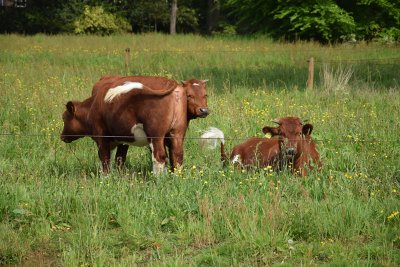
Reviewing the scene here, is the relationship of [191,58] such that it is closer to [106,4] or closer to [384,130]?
[384,130]

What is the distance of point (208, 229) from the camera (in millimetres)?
6547

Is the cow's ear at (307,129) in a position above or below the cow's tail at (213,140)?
above

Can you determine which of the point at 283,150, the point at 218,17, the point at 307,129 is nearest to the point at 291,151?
the point at 283,150

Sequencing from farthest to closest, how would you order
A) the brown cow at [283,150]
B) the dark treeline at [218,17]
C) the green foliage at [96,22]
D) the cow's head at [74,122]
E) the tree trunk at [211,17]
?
1. the tree trunk at [211,17]
2. the green foliage at [96,22]
3. the dark treeline at [218,17]
4. the cow's head at [74,122]
5. the brown cow at [283,150]

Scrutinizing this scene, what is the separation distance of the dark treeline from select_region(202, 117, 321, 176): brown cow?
19824 mm

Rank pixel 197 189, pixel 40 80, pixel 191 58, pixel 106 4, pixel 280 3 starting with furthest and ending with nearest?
1. pixel 106 4
2. pixel 280 3
3. pixel 191 58
4. pixel 40 80
5. pixel 197 189

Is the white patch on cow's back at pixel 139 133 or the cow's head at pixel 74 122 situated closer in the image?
the white patch on cow's back at pixel 139 133

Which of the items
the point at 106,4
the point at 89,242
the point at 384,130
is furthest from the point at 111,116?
the point at 106,4

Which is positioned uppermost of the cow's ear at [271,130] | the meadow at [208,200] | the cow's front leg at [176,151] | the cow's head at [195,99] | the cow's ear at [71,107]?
the cow's head at [195,99]

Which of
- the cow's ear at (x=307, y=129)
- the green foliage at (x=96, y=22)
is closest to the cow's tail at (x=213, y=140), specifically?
the cow's ear at (x=307, y=129)

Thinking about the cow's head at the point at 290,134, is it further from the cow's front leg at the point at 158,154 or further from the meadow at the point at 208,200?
the cow's front leg at the point at 158,154

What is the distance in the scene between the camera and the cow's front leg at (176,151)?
8.81 m

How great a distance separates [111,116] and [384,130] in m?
4.84

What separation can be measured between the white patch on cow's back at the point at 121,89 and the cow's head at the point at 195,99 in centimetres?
68
